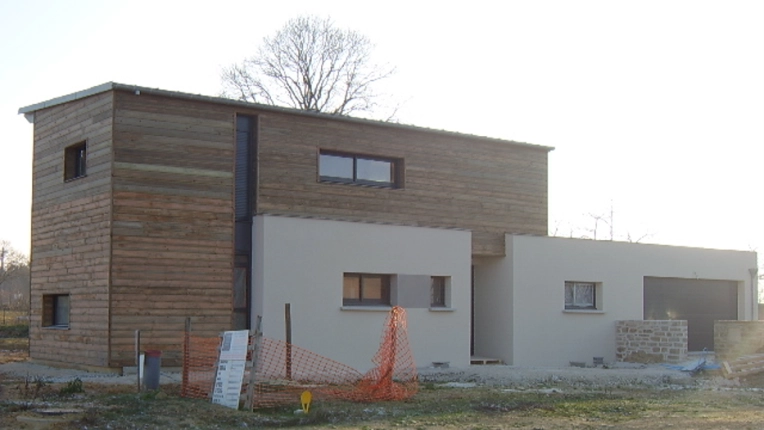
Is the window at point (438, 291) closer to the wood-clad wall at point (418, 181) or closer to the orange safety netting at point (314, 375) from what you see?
the wood-clad wall at point (418, 181)

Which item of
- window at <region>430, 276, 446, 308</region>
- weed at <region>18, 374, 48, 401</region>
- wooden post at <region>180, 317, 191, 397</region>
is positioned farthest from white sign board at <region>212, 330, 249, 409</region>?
window at <region>430, 276, 446, 308</region>

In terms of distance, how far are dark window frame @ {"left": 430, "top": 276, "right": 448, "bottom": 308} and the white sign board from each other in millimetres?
9267

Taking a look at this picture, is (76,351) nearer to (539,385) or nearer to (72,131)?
(72,131)

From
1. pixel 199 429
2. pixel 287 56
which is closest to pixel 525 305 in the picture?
pixel 199 429

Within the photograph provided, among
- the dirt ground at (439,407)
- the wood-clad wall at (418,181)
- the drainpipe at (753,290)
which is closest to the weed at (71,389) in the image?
the dirt ground at (439,407)

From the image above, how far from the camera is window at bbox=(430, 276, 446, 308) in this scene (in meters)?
23.1

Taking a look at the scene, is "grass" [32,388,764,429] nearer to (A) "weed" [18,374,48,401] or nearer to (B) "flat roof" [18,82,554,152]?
(A) "weed" [18,374,48,401]

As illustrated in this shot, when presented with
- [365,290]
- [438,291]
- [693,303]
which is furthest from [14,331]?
[693,303]

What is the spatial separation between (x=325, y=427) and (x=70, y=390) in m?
4.86

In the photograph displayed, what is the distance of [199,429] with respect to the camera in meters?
11.8

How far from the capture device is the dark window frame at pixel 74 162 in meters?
21.0

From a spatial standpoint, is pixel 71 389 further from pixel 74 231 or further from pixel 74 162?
pixel 74 162

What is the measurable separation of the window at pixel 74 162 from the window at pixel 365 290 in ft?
21.0

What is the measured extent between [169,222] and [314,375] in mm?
4312
